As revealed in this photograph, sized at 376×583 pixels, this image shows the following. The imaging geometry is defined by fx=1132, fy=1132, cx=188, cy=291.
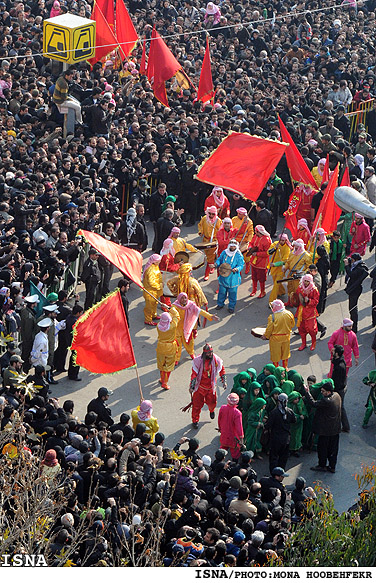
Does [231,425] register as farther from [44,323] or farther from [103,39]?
[103,39]

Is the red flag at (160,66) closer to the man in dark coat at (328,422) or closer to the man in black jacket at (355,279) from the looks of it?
the man in black jacket at (355,279)

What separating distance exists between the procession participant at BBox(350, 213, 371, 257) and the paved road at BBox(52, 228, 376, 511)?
27.4 inches

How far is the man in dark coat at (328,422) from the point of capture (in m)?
14.8

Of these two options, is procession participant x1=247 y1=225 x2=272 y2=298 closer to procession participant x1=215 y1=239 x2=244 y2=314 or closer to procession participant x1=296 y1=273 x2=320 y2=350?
procession participant x1=215 y1=239 x2=244 y2=314

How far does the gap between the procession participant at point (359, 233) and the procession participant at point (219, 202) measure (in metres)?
2.36

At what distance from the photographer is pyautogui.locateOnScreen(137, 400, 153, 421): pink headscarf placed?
14.7 metres

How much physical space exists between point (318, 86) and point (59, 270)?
1102cm

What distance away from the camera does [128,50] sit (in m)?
25.0

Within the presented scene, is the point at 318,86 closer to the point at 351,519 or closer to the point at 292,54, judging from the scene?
the point at 292,54

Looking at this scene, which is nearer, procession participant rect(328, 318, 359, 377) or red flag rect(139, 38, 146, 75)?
procession participant rect(328, 318, 359, 377)

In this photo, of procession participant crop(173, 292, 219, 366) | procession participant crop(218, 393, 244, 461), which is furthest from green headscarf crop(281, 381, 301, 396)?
procession participant crop(173, 292, 219, 366)

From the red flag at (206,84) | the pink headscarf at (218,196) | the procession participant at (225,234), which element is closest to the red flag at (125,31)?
the red flag at (206,84)

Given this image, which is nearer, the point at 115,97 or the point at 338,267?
the point at 338,267

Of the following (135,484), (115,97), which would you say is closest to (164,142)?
(115,97)
